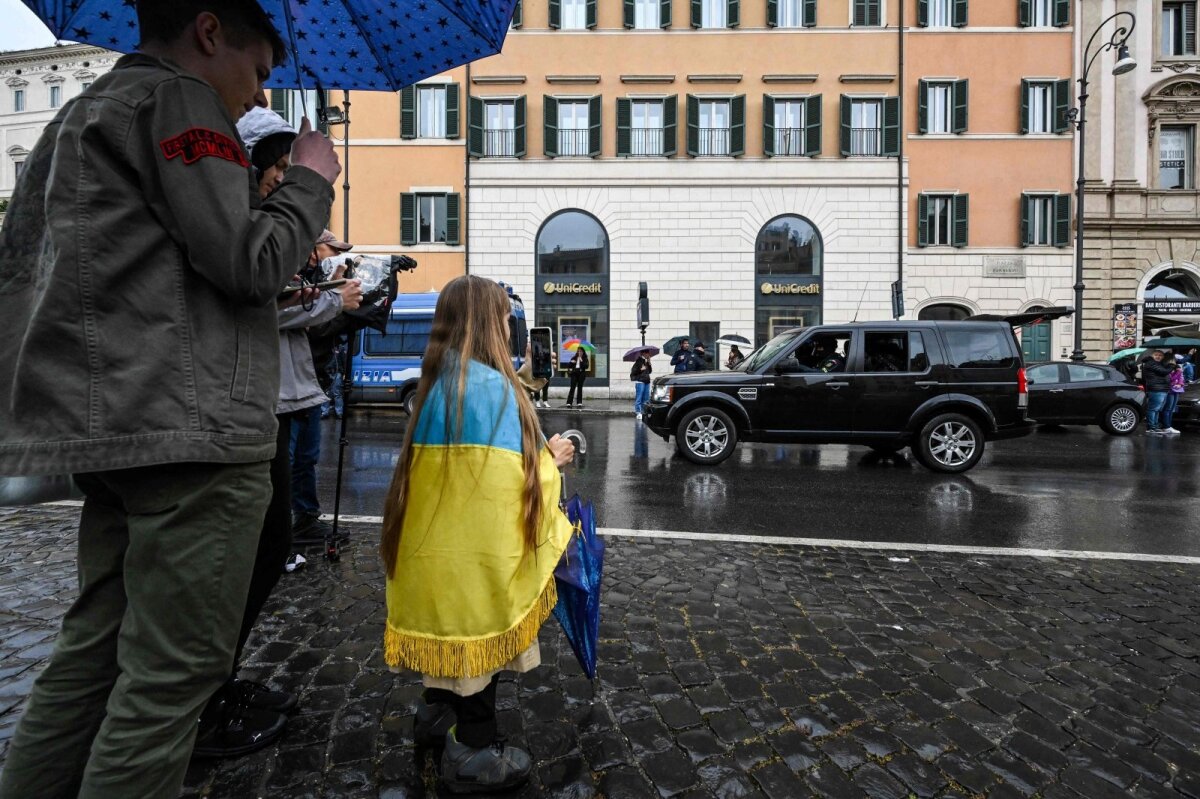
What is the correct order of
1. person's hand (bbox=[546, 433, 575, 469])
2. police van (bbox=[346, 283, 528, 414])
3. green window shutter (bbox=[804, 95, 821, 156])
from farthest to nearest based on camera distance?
green window shutter (bbox=[804, 95, 821, 156]) → police van (bbox=[346, 283, 528, 414]) → person's hand (bbox=[546, 433, 575, 469])

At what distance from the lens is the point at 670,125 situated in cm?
2388

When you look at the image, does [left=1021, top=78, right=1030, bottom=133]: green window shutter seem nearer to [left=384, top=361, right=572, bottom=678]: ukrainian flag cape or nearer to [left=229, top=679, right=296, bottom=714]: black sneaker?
[left=384, top=361, right=572, bottom=678]: ukrainian flag cape

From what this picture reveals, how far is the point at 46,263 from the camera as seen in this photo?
1.32 m

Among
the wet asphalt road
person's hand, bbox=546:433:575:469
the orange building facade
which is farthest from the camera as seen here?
the orange building facade

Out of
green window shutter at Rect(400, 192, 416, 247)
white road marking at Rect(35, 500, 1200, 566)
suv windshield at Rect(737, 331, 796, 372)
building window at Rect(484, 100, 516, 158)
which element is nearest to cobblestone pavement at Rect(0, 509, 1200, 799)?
white road marking at Rect(35, 500, 1200, 566)

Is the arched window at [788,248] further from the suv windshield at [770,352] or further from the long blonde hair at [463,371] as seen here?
the long blonde hair at [463,371]

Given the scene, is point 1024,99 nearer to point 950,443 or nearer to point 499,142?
point 499,142

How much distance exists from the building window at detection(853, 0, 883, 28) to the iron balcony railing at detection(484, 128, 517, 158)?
12.2 m

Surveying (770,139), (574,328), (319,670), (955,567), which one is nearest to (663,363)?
(574,328)

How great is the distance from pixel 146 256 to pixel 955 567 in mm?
4574

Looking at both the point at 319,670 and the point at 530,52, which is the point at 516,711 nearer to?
the point at 319,670

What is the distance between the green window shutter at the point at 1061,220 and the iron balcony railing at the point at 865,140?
621 centimetres

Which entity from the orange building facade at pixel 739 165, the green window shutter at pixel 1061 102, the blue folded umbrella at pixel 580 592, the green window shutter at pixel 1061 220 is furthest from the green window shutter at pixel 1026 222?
the blue folded umbrella at pixel 580 592

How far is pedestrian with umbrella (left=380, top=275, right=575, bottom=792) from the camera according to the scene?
2012 mm
